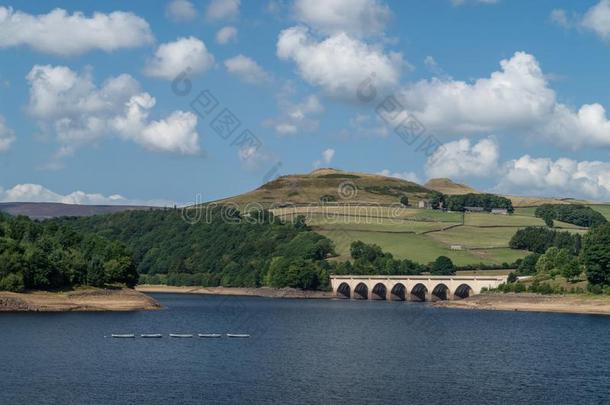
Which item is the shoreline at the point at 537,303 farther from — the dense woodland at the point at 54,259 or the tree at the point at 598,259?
the dense woodland at the point at 54,259

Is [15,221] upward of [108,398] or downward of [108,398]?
upward

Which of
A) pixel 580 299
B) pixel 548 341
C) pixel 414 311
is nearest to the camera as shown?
pixel 548 341

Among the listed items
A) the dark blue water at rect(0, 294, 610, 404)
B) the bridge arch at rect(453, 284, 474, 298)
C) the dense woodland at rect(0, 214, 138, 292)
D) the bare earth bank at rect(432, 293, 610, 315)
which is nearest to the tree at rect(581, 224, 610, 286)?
the bare earth bank at rect(432, 293, 610, 315)

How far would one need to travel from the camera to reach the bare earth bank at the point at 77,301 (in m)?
125

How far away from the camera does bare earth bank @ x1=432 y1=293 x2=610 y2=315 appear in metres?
139

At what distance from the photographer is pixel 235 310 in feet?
509

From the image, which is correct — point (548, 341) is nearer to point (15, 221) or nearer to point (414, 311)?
point (414, 311)

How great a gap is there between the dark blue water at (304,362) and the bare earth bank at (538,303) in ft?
52.6

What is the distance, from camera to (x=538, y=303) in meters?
150

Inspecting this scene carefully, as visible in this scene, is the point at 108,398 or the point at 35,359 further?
the point at 35,359

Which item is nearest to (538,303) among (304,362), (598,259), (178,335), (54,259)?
(598,259)

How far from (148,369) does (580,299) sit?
92635 millimetres

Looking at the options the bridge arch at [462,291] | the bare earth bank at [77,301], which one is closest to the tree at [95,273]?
the bare earth bank at [77,301]

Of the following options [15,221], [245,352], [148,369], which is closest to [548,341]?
[245,352]
